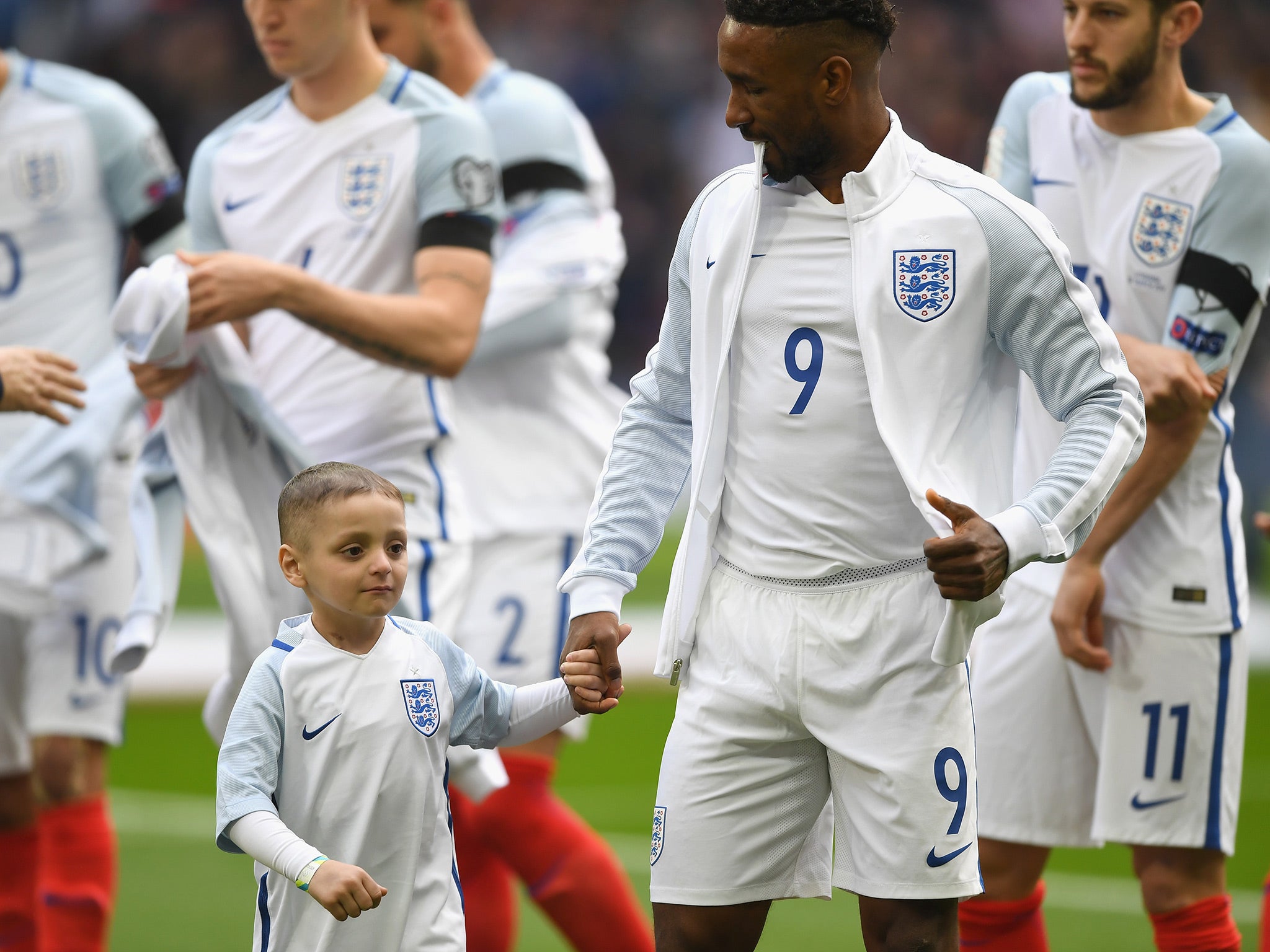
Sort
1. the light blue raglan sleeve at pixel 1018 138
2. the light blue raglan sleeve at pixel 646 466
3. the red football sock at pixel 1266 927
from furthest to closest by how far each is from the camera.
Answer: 1. the light blue raglan sleeve at pixel 1018 138
2. the red football sock at pixel 1266 927
3. the light blue raglan sleeve at pixel 646 466

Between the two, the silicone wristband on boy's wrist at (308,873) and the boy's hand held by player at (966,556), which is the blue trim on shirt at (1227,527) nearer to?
the boy's hand held by player at (966,556)

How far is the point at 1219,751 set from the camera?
3.93 m

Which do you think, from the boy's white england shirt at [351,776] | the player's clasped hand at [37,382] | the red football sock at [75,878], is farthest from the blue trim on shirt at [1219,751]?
the red football sock at [75,878]

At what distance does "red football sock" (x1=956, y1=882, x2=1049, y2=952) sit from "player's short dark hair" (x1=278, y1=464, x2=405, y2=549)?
176 cm

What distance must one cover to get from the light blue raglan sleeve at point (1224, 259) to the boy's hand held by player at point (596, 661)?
1.48 metres

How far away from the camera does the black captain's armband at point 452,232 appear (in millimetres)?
4074

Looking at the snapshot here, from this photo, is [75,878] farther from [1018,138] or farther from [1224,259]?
[1224,259]

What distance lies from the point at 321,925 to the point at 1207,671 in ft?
6.71

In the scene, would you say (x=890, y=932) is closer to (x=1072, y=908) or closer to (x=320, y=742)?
(x=320, y=742)

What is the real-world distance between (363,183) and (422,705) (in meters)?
1.55

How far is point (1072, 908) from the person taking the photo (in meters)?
6.17

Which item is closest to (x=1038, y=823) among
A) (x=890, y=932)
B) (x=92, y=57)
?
(x=890, y=932)

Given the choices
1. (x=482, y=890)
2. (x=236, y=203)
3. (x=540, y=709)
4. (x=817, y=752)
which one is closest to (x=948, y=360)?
(x=817, y=752)

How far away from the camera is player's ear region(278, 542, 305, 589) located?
9.87 feet
